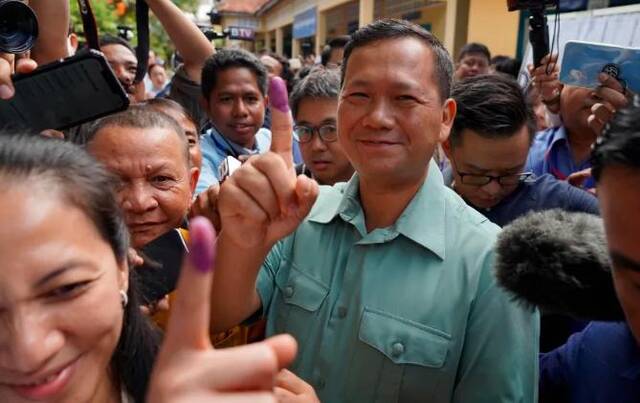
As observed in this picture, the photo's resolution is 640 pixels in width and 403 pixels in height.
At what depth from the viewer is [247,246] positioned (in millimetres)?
1109

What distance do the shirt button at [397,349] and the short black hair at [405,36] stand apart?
24.9 inches

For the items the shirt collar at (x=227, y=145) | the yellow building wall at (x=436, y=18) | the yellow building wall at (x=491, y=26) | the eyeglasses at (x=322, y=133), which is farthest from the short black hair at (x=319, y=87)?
the yellow building wall at (x=436, y=18)

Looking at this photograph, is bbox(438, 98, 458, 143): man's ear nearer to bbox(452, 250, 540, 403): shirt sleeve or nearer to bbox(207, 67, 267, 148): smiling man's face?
bbox(452, 250, 540, 403): shirt sleeve

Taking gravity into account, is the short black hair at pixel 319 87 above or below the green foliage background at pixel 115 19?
below

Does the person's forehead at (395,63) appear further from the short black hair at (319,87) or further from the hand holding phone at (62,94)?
the short black hair at (319,87)

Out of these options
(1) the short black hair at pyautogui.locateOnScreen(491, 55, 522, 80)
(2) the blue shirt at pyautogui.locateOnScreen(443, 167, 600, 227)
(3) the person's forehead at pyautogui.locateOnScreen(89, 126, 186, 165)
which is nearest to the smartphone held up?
(3) the person's forehead at pyautogui.locateOnScreen(89, 126, 186, 165)

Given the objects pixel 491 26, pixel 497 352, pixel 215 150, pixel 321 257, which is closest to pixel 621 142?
pixel 497 352

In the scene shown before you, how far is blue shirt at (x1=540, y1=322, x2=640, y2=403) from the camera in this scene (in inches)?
41.2

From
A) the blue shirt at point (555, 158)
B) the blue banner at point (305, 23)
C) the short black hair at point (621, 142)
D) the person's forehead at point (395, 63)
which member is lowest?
the blue shirt at point (555, 158)

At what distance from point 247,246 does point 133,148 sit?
59 cm

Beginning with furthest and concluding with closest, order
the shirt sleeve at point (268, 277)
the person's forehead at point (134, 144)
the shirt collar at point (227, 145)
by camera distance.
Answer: the shirt collar at point (227, 145)
the person's forehead at point (134, 144)
the shirt sleeve at point (268, 277)

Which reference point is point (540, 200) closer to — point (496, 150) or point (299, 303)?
point (496, 150)

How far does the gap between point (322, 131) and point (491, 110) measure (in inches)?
28.8

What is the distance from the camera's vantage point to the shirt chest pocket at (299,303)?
1.30 metres
